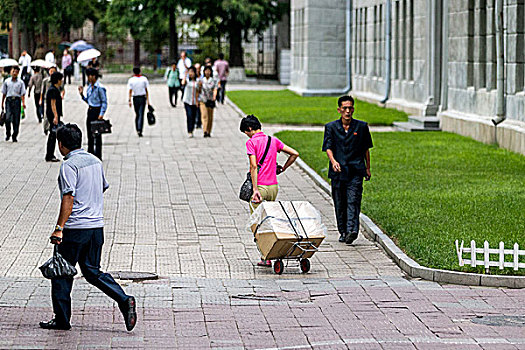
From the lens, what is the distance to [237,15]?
54938 mm

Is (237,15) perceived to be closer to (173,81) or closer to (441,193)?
(173,81)

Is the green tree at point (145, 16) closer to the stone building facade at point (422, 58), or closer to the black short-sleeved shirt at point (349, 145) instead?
the stone building facade at point (422, 58)

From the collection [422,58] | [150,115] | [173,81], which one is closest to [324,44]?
[173,81]

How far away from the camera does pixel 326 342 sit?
791 centimetres

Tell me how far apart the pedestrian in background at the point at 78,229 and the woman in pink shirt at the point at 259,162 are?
10.0ft

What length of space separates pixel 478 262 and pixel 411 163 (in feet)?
30.3

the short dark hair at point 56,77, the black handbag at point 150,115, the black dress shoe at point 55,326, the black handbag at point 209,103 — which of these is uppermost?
the short dark hair at point 56,77

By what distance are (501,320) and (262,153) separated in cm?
346

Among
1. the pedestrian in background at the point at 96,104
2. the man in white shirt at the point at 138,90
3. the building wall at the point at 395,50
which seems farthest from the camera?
the building wall at the point at 395,50

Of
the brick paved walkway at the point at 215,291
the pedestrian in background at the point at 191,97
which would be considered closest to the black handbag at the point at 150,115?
the pedestrian in background at the point at 191,97

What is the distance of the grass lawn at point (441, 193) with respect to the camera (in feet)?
39.1

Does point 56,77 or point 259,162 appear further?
point 56,77

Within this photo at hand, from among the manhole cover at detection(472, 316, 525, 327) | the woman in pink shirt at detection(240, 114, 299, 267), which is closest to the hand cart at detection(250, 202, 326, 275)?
the woman in pink shirt at detection(240, 114, 299, 267)

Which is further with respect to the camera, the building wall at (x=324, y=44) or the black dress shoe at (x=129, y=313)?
the building wall at (x=324, y=44)
